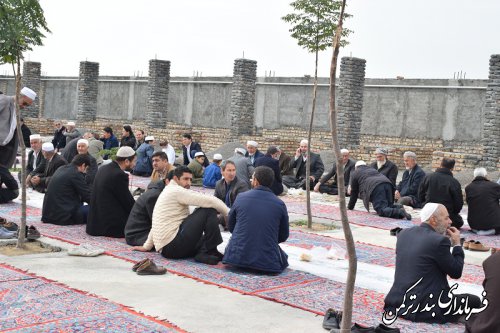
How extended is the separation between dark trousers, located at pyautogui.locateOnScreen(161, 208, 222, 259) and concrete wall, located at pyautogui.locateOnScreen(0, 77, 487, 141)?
17.8 m

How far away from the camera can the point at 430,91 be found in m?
25.0

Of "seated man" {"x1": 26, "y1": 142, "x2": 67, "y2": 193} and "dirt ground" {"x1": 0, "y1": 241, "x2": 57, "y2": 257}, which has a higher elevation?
"seated man" {"x1": 26, "y1": 142, "x2": 67, "y2": 193}

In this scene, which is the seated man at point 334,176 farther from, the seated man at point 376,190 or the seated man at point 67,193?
the seated man at point 67,193

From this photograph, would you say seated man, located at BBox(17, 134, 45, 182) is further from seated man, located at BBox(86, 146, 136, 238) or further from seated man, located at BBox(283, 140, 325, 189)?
seated man, located at BBox(283, 140, 325, 189)

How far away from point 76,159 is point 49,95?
30.1 metres

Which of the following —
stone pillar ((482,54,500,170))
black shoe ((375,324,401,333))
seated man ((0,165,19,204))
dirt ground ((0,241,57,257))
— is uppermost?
stone pillar ((482,54,500,170))

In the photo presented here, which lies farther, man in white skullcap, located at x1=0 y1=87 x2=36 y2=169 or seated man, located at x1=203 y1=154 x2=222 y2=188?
seated man, located at x1=203 y1=154 x2=222 y2=188

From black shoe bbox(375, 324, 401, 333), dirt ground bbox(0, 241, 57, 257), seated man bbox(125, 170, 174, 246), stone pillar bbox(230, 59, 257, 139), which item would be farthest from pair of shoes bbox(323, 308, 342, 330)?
stone pillar bbox(230, 59, 257, 139)

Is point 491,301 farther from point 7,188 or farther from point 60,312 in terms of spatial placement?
point 7,188

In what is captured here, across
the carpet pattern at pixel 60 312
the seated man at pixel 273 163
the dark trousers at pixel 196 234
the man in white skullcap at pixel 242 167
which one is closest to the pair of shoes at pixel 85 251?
the dark trousers at pixel 196 234

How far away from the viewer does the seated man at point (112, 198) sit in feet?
28.8

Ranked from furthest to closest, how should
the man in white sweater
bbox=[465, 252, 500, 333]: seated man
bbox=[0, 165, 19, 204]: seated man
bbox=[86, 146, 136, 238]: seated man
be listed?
bbox=[0, 165, 19, 204]: seated man
bbox=[86, 146, 136, 238]: seated man
the man in white sweater
bbox=[465, 252, 500, 333]: seated man

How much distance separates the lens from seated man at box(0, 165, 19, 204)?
11109mm

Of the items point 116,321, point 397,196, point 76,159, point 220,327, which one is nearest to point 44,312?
point 116,321
